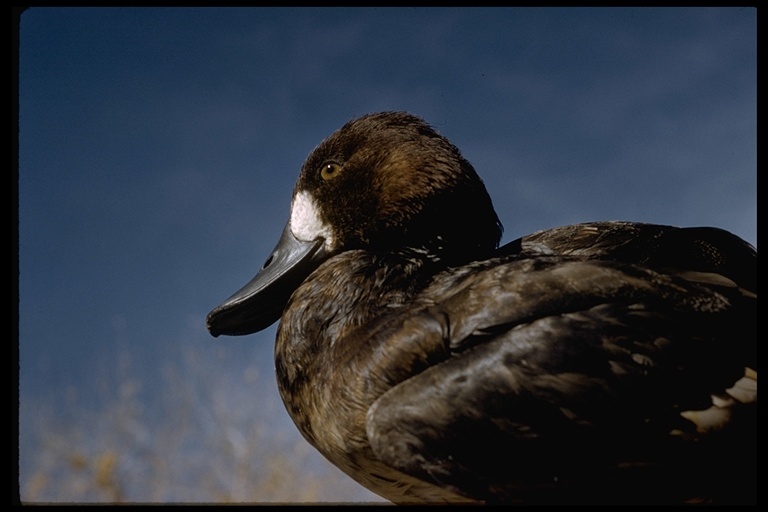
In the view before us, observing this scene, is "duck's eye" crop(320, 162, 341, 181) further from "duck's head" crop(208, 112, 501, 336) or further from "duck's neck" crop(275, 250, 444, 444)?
"duck's neck" crop(275, 250, 444, 444)

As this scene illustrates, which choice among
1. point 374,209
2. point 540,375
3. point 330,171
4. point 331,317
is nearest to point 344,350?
point 331,317

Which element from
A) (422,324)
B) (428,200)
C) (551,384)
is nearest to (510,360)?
(551,384)

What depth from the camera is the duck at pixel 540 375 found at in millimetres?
2059

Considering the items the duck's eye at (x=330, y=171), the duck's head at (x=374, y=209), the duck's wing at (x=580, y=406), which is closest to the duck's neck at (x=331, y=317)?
the duck's head at (x=374, y=209)

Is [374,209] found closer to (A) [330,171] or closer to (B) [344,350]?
(A) [330,171]

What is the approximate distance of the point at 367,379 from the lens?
222 centimetres

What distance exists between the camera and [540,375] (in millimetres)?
2082

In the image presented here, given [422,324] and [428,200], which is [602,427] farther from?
[428,200]

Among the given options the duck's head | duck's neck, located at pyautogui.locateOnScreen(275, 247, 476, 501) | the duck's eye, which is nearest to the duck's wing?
duck's neck, located at pyautogui.locateOnScreen(275, 247, 476, 501)

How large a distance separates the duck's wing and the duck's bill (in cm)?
90

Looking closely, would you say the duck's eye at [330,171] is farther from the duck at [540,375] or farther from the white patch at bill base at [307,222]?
the duck at [540,375]

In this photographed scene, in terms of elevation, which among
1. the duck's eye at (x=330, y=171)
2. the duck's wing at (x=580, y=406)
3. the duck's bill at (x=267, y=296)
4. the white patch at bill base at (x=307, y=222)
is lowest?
the duck's wing at (x=580, y=406)

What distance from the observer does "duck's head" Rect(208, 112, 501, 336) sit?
280cm
